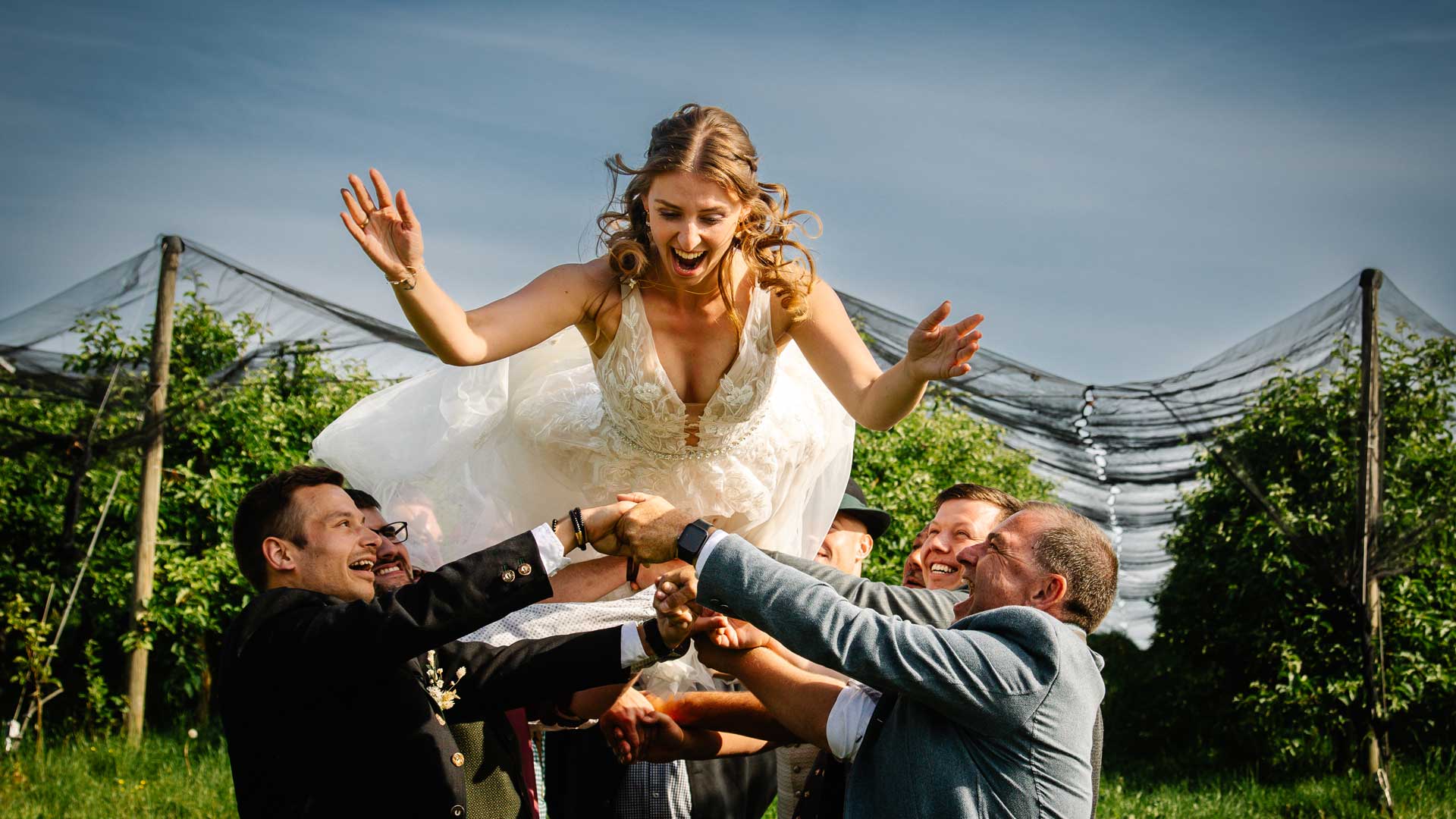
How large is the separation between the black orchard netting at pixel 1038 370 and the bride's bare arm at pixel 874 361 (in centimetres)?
581

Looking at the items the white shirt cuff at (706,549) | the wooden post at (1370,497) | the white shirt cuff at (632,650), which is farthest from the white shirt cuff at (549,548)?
the wooden post at (1370,497)

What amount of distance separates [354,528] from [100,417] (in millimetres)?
7230

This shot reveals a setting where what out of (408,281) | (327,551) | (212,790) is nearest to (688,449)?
(408,281)

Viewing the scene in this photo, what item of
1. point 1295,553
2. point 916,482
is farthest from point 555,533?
point 1295,553

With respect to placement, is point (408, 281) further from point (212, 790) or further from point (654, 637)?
point (212, 790)

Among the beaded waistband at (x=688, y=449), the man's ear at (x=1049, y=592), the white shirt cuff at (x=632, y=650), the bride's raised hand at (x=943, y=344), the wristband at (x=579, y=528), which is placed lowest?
the white shirt cuff at (x=632, y=650)

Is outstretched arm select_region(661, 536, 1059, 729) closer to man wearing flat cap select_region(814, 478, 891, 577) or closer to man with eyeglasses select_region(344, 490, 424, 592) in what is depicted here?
man with eyeglasses select_region(344, 490, 424, 592)

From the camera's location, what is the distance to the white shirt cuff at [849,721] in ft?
9.82

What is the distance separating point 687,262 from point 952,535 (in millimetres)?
1403

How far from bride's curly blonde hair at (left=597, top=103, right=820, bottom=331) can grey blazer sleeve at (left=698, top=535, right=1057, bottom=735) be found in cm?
163

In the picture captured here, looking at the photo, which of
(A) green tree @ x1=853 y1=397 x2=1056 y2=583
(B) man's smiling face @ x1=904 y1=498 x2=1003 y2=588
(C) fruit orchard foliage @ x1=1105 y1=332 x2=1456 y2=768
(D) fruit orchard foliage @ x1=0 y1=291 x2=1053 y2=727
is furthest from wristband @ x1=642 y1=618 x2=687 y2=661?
(C) fruit orchard foliage @ x1=1105 y1=332 x2=1456 y2=768

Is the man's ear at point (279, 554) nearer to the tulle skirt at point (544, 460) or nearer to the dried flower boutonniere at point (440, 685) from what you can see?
the dried flower boutonniere at point (440, 685)

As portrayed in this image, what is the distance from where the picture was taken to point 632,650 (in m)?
3.30

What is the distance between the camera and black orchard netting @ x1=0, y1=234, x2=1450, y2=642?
365 inches
